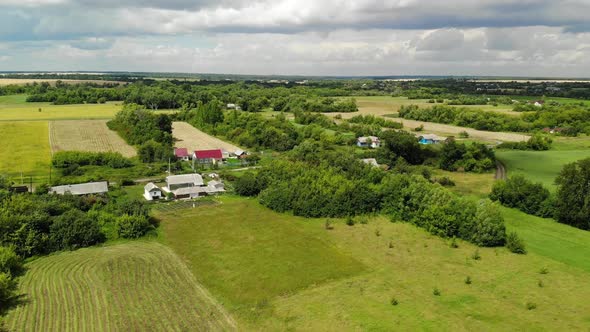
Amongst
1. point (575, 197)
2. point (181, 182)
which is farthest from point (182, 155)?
point (575, 197)

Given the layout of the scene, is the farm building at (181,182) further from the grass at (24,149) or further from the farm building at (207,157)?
the grass at (24,149)

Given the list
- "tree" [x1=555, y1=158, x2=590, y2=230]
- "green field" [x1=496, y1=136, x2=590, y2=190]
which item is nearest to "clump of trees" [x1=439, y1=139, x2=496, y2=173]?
"green field" [x1=496, y1=136, x2=590, y2=190]

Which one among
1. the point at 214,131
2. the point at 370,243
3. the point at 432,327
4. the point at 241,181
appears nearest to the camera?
the point at 432,327

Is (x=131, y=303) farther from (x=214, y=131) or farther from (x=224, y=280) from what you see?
(x=214, y=131)

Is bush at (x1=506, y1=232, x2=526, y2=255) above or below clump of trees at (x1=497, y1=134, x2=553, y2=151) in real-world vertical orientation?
below

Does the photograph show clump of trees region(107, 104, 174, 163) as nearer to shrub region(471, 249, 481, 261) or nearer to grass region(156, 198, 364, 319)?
grass region(156, 198, 364, 319)

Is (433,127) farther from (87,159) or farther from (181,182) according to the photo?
(87,159)

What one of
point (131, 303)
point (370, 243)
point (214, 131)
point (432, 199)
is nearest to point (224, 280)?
point (131, 303)
